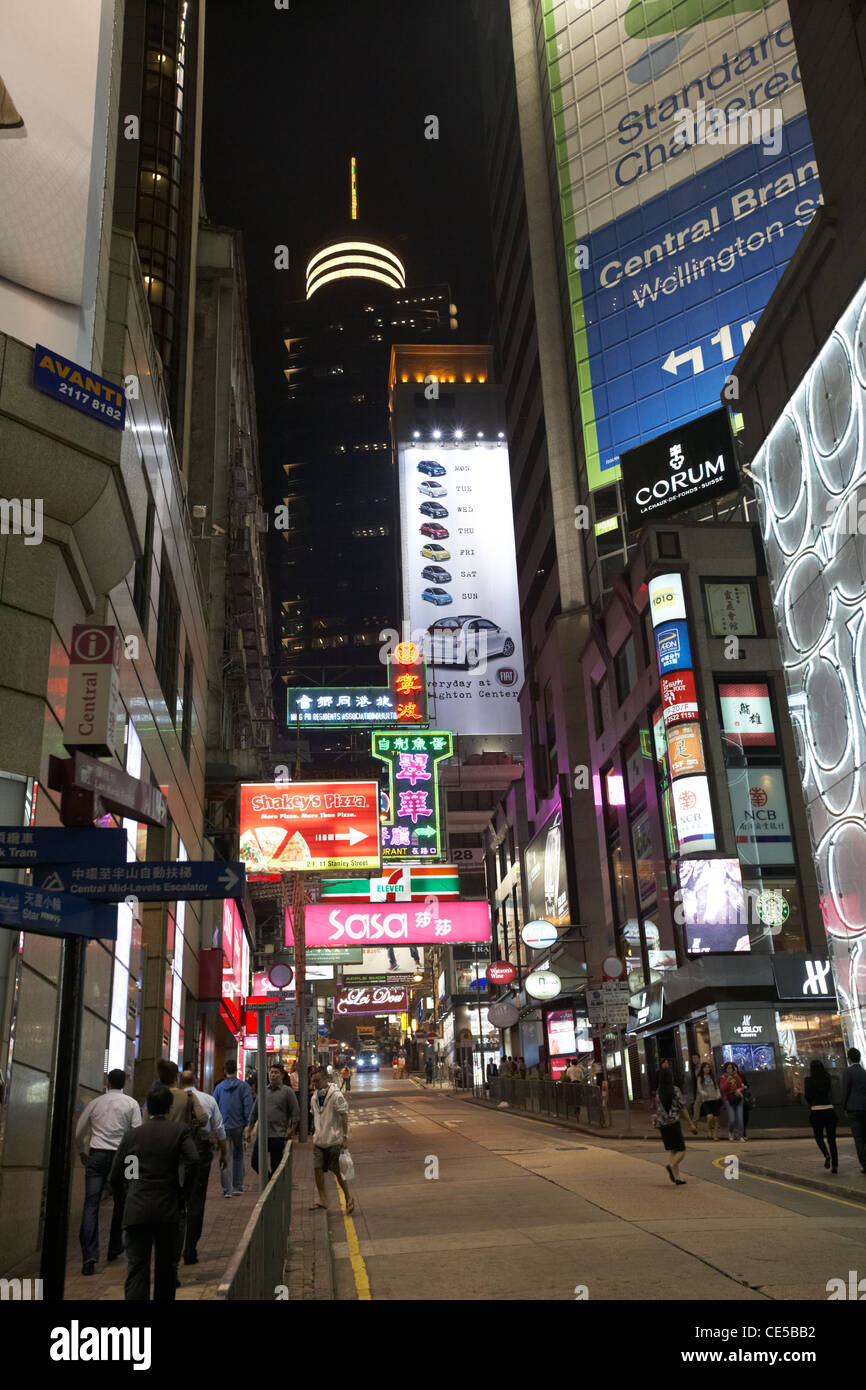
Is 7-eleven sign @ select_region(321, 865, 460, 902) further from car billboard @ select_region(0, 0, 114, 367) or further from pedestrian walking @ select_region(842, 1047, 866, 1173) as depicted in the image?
car billboard @ select_region(0, 0, 114, 367)

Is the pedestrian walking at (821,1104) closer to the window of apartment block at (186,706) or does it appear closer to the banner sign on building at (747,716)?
the window of apartment block at (186,706)

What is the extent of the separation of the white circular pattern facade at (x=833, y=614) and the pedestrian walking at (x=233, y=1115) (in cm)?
1070

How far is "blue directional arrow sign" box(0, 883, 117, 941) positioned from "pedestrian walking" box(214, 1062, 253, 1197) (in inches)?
410

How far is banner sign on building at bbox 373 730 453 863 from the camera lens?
35719 mm

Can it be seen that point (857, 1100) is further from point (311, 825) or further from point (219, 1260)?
point (311, 825)

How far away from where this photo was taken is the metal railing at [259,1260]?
209 inches

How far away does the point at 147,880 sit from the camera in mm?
7711

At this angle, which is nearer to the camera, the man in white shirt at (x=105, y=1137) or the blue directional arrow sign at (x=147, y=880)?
the blue directional arrow sign at (x=147, y=880)

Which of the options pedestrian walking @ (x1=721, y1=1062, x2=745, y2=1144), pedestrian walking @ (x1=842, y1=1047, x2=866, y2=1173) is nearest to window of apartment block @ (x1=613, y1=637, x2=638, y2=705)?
pedestrian walking @ (x1=721, y1=1062, x2=745, y2=1144)

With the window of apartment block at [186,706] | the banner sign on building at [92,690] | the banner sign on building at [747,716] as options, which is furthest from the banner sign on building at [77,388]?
the banner sign on building at [747,716]

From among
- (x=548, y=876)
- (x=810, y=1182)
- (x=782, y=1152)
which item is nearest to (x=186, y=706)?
(x=782, y=1152)

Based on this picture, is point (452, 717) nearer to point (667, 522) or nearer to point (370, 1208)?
point (667, 522)

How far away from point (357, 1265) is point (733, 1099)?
50.6 feet

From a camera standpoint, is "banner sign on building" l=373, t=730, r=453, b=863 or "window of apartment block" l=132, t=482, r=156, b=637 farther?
"banner sign on building" l=373, t=730, r=453, b=863
